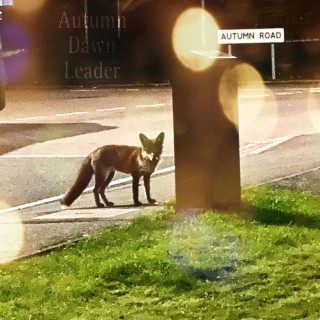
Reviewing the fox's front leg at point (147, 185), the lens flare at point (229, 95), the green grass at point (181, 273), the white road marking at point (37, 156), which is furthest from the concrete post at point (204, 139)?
the white road marking at point (37, 156)

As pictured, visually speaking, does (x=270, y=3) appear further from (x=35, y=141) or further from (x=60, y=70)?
(x=35, y=141)

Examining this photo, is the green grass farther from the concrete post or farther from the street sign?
the street sign

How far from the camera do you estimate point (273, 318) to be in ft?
17.5

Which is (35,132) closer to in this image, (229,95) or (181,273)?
(229,95)

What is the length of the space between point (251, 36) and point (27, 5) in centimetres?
742

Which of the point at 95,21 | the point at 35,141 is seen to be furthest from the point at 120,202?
the point at 95,21

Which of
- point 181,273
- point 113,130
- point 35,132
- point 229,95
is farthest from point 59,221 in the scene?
point 35,132

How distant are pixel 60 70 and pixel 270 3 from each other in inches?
244

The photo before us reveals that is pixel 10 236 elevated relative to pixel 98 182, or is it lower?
lower

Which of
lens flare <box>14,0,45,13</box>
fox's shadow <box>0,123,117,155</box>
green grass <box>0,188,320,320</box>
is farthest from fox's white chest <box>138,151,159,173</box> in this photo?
lens flare <box>14,0,45,13</box>

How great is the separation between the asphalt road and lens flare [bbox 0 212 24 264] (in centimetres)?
83

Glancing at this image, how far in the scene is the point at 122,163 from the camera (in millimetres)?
8547

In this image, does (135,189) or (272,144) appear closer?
(135,189)

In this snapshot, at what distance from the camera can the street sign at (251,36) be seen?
82.0 ft
